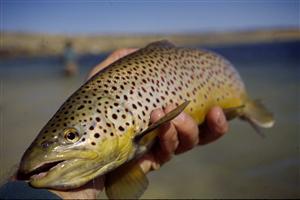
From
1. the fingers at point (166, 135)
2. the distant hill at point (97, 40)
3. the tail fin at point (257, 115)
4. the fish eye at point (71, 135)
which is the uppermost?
the fish eye at point (71, 135)

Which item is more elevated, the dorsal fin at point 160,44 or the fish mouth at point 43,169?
the dorsal fin at point 160,44

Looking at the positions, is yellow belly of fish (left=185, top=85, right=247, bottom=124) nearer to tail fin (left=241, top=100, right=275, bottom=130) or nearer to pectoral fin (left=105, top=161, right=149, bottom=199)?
tail fin (left=241, top=100, right=275, bottom=130)

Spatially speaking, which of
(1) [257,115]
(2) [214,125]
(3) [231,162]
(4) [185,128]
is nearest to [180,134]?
(4) [185,128]

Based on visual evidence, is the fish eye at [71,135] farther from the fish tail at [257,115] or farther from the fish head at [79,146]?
the fish tail at [257,115]

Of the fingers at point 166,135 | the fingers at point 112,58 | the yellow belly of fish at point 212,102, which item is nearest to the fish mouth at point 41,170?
the fingers at point 166,135

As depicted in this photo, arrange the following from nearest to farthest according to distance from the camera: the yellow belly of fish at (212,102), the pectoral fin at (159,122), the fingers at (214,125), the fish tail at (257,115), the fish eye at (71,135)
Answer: the fish eye at (71,135) < the pectoral fin at (159,122) < the yellow belly of fish at (212,102) < the fingers at (214,125) < the fish tail at (257,115)

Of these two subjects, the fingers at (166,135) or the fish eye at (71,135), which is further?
the fingers at (166,135)

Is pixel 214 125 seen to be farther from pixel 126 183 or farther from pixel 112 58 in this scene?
pixel 112 58

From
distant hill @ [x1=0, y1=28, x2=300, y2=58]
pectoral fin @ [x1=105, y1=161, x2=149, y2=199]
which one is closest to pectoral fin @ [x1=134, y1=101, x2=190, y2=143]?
pectoral fin @ [x1=105, y1=161, x2=149, y2=199]

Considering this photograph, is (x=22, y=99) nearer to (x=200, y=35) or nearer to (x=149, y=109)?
(x=149, y=109)
